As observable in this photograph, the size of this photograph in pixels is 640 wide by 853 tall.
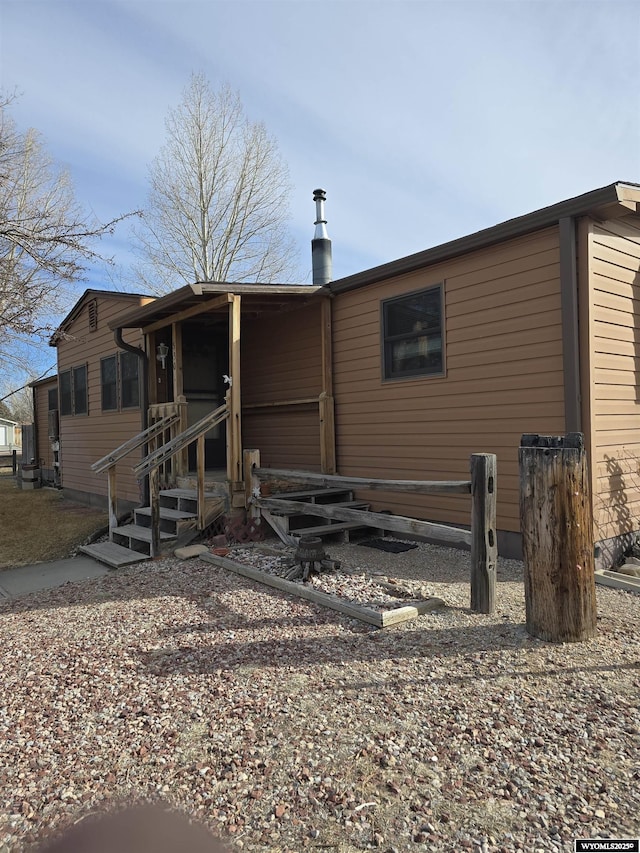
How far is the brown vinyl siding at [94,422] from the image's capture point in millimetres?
9625

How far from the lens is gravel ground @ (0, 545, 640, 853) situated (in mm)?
1869

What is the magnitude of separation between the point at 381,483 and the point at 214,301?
338 cm

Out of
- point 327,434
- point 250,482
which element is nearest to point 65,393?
point 327,434

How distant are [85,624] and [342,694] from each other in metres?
2.26

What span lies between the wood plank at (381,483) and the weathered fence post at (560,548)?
26.1 inches

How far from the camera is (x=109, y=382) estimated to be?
10.5 metres

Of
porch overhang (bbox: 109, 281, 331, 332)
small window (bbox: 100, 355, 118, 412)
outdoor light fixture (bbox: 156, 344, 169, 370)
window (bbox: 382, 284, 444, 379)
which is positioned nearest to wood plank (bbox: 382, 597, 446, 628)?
window (bbox: 382, 284, 444, 379)

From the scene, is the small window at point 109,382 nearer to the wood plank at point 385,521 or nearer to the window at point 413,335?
the wood plank at point 385,521

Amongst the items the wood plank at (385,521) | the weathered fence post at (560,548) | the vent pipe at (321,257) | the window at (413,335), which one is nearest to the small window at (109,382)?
the vent pipe at (321,257)

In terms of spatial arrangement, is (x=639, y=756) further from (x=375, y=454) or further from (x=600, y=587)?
(x=375, y=454)

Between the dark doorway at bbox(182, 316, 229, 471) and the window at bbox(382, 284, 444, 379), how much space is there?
3271 millimetres

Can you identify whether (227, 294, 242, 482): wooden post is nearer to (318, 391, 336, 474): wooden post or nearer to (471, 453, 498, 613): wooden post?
(318, 391, 336, 474): wooden post

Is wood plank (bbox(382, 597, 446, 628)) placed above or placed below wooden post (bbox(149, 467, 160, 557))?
below

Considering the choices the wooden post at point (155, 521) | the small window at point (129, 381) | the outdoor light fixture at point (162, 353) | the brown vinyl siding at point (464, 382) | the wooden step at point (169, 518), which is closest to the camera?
the brown vinyl siding at point (464, 382)
